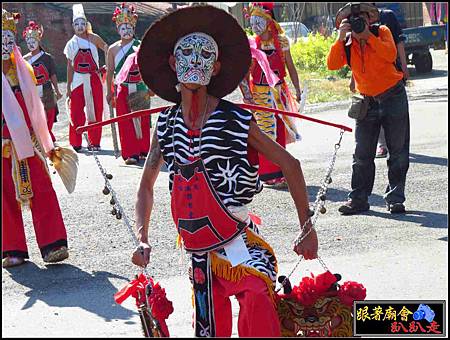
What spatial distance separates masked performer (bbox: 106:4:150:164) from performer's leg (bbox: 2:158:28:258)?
4.85m

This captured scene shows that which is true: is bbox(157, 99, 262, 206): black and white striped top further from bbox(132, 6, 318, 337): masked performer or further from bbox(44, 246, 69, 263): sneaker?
bbox(44, 246, 69, 263): sneaker

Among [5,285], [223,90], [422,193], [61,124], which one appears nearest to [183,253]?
[223,90]

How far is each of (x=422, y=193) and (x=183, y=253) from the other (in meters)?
5.10

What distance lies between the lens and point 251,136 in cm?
463

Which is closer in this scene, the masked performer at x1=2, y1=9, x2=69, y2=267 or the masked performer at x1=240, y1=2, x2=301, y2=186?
the masked performer at x1=2, y1=9, x2=69, y2=267

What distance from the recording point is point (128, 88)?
12617 mm

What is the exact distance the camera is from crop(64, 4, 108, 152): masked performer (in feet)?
46.4

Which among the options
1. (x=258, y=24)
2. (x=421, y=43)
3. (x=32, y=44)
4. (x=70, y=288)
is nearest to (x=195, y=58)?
(x=70, y=288)

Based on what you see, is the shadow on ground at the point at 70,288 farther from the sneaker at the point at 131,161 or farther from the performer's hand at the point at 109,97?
the performer's hand at the point at 109,97

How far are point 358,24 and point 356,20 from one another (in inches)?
1.6

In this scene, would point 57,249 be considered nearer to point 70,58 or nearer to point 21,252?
point 21,252

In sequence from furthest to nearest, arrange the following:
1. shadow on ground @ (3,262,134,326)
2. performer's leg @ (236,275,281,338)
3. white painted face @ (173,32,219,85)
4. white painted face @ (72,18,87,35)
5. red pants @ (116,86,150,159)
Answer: white painted face @ (72,18,87,35)
red pants @ (116,86,150,159)
shadow on ground @ (3,262,134,326)
white painted face @ (173,32,219,85)
performer's leg @ (236,275,281,338)

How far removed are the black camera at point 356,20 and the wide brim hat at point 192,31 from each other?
385 cm

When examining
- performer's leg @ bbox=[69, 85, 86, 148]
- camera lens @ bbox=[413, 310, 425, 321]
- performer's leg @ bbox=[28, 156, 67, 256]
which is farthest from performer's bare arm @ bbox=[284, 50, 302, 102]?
camera lens @ bbox=[413, 310, 425, 321]
